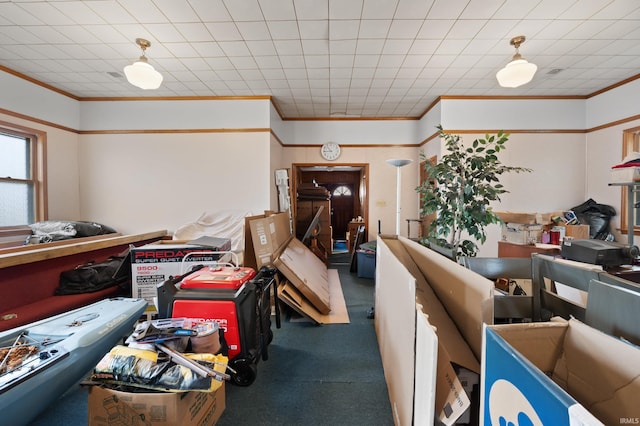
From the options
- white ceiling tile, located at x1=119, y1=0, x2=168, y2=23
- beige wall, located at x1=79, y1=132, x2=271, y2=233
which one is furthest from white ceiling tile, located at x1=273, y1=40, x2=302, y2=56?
beige wall, located at x1=79, y1=132, x2=271, y2=233

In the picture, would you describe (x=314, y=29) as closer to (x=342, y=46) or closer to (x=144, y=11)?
(x=342, y=46)

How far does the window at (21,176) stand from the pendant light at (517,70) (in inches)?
240

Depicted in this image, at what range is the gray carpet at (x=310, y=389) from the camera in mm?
1484

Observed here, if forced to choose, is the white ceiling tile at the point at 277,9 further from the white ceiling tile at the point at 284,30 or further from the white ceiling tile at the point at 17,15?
the white ceiling tile at the point at 17,15

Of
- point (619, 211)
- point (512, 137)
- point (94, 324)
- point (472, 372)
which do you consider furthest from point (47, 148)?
point (619, 211)

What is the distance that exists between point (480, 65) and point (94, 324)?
4661mm

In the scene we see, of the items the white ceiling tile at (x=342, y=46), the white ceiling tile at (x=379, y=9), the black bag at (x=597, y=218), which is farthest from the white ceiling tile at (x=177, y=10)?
the black bag at (x=597, y=218)

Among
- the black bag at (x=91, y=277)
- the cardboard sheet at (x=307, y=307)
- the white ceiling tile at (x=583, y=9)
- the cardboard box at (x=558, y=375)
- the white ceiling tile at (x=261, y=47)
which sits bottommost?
the cardboard sheet at (x=307, y=307)

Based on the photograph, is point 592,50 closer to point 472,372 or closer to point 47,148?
point 472,372

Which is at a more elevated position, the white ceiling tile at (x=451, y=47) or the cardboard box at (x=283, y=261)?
the white ceiling tile at (x=451, y=47)

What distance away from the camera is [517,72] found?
8.63 ft

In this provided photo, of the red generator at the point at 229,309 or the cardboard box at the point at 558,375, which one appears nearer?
the cardboard box at the point at 558,375

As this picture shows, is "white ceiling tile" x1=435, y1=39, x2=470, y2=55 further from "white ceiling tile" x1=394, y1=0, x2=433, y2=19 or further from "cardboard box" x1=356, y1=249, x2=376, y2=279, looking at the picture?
"cardboard box" x1=356, y1=249, x2=376, y2=279

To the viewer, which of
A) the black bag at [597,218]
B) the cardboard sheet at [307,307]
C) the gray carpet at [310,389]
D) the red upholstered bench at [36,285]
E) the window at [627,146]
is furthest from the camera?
the black bag at [597,218]
